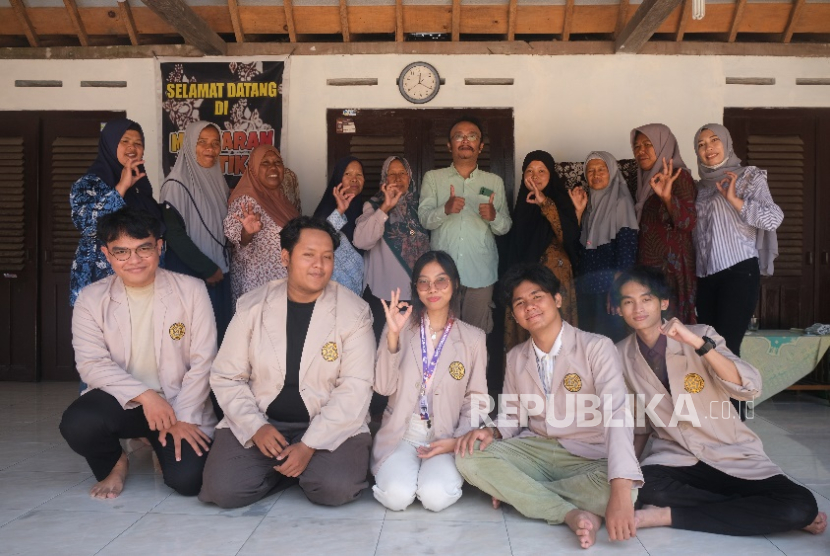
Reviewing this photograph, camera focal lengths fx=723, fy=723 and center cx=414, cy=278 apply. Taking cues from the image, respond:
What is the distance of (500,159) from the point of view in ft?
16.6

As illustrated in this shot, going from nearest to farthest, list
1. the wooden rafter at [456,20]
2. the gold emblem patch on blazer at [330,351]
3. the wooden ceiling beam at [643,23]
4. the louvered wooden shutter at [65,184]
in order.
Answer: the gold emblem patch on blazer at [330,351] → the wooden ceiling beam at [643,23] → the wooden rafter at [456,20] → the louvered wooden shutter at [65,184]

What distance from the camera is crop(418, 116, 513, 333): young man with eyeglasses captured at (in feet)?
12.6

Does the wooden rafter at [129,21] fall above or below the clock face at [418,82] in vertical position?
above

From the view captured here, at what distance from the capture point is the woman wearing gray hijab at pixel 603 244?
377 cm

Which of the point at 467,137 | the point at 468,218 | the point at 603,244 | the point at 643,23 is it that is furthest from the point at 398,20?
the point at 603,244

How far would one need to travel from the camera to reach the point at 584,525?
2363 millimetres

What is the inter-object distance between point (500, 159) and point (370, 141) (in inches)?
36.1

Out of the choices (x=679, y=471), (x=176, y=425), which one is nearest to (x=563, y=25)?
(x=679, y=471)

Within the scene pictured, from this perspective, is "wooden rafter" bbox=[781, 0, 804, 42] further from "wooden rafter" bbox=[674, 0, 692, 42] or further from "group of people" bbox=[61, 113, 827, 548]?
"group of people" bbox=[61, 113, 827, 548]

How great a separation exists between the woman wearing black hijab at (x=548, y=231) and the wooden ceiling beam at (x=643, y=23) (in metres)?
1.11

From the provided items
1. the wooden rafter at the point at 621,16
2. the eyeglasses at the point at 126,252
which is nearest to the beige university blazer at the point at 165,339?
the eyeglasses at the point at 126,252

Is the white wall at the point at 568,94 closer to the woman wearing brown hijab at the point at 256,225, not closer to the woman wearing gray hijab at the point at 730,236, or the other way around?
the woman wearing brown hijab at the point at 256,225

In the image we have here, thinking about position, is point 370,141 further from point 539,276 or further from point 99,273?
point 539,276

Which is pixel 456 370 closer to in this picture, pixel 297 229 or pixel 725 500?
pixel 297 229
